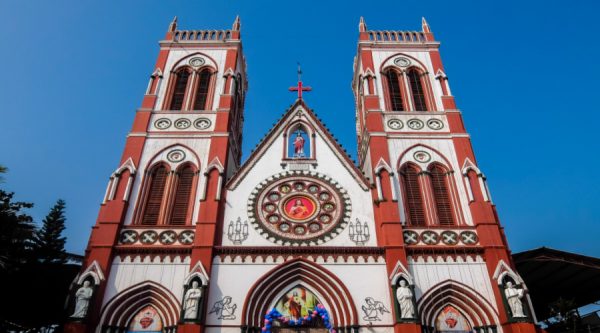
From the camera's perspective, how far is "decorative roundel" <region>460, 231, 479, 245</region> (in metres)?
18.2

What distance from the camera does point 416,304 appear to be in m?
16.2

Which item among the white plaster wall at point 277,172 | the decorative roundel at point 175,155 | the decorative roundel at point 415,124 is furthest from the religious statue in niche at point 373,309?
the decorative roundel at point 175,155

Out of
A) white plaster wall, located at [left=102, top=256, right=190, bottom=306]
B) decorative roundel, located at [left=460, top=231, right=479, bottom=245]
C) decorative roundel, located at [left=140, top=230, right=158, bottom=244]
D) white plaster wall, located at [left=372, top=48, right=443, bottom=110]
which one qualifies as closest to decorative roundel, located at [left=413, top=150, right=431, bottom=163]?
white plaster wall, located at [left=372, top=48, right=443, bottom=110]

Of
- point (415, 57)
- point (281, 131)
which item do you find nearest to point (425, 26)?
point (415, 57)

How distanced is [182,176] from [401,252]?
1105cm

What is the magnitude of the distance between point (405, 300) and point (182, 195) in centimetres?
1115

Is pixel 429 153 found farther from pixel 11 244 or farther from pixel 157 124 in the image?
pixel 11 244

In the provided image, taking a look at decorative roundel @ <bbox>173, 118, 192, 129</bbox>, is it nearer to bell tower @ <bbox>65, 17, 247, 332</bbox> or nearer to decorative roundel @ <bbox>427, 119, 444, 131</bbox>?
bell tower @ <bbox>65, 17, 247, 332</bbox>

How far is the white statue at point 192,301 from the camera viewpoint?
1555 centimetres

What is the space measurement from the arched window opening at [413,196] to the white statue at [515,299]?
4429 millimetres

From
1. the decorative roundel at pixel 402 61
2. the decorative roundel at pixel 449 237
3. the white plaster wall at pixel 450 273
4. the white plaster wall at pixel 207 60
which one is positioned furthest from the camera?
the decorative roundel at pixel 402 61

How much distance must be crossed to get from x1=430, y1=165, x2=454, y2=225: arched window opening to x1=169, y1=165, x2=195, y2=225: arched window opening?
11.8 meters

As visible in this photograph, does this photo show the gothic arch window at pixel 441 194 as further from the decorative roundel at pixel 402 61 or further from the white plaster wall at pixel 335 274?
the decorative roundel at pixel 402 61

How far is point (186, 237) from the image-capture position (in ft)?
59.6
